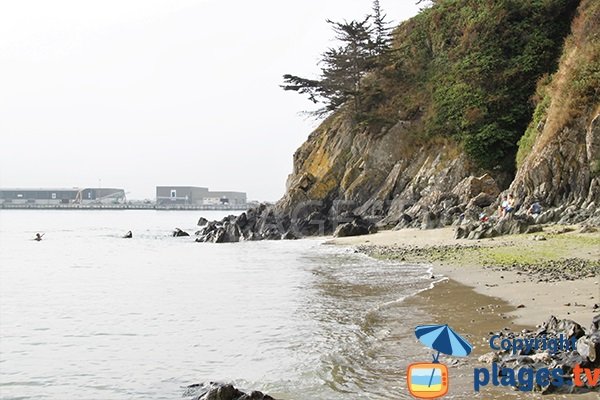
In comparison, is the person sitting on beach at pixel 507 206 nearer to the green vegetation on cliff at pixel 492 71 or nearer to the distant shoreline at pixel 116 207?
the green vegetation on cliff at pixel 492 71

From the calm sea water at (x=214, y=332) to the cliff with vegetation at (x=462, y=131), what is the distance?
9.51 metres

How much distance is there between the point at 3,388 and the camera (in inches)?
301

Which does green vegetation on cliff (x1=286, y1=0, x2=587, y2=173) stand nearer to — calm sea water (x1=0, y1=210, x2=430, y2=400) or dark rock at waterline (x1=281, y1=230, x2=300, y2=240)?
dark rock at waterline (x1=281, y1=230, x2=300, y2=240)

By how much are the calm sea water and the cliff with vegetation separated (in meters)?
9.51

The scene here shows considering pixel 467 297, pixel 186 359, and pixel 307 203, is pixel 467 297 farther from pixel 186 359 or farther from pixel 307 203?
pixel 307 203

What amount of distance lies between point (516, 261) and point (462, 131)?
20.6 m

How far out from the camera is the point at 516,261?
1537 centimetres

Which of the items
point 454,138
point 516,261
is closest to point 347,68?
point 454,138

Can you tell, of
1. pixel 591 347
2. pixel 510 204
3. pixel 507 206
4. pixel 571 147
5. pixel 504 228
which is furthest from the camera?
pixel 510 204

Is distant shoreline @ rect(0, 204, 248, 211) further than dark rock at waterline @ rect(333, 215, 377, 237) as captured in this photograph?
Yes

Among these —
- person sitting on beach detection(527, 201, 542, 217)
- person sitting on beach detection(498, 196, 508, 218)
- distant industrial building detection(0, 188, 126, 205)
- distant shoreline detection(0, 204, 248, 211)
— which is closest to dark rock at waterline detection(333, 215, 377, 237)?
person sitting on beach detection(498, 196, 508, 218)

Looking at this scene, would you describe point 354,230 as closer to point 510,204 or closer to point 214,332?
point 510,204

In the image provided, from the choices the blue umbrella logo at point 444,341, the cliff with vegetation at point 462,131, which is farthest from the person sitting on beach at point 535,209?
the blue umbrella logo at point 444,341

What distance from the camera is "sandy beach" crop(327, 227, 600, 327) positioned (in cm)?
935
